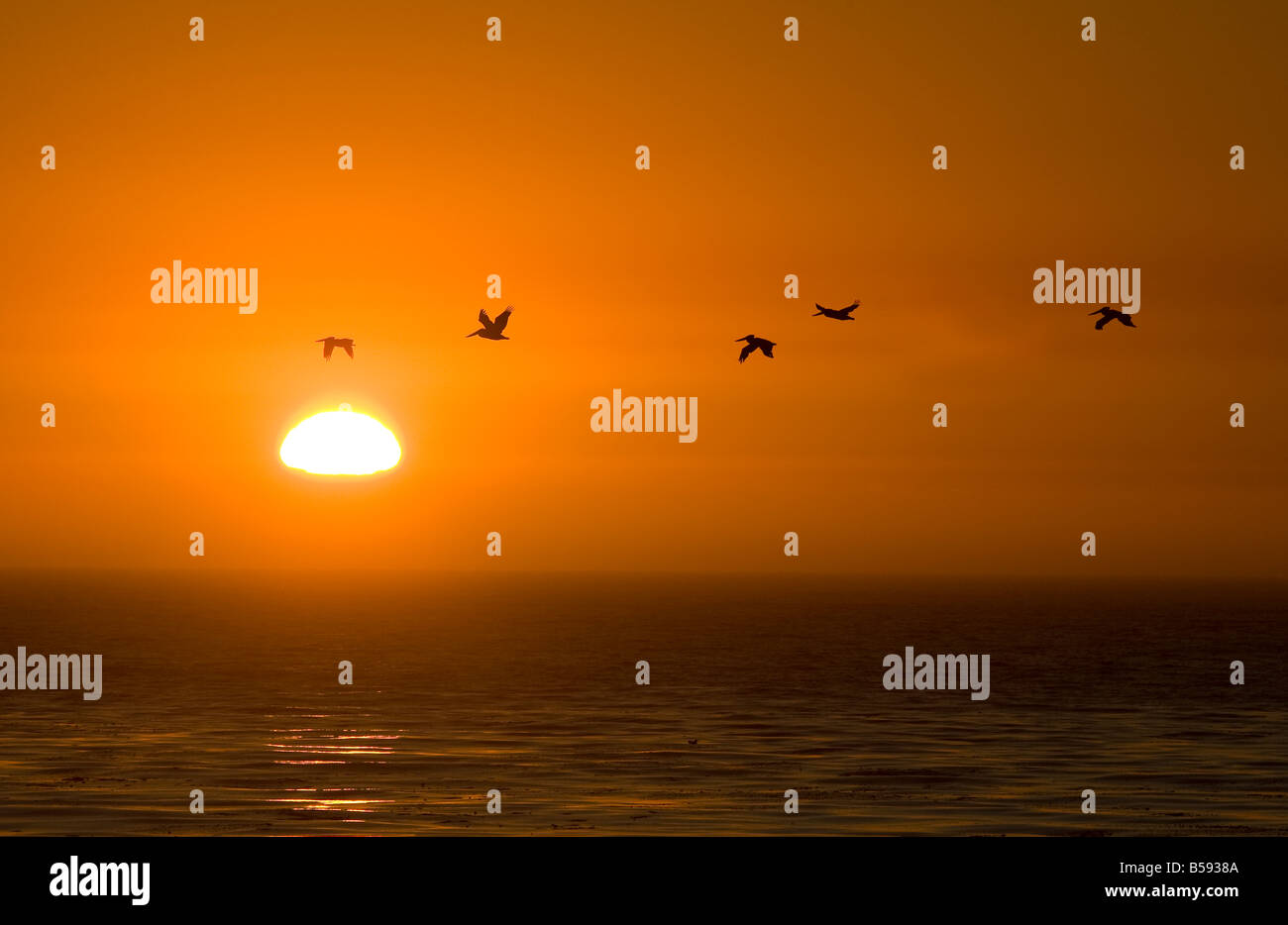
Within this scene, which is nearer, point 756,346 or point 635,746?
point 756,346

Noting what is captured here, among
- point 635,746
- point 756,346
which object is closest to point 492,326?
point 756,346

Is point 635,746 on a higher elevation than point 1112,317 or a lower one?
lower

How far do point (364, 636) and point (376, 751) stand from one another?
330 ft

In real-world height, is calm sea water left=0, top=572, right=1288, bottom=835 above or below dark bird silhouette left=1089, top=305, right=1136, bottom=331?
below

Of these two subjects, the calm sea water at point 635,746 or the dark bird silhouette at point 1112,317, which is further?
the calm sea water at point 635,746

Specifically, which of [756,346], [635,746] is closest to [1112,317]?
[756,346]

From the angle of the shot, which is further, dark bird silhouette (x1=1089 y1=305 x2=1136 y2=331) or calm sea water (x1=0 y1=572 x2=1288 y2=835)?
calm sea water (x1=0 y1=572 x2=1288 y2=835)

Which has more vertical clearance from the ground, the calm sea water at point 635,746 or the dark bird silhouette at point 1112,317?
the dark bird silhouette at point 1112,317

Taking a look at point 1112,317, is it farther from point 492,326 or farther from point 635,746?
point 635,746
